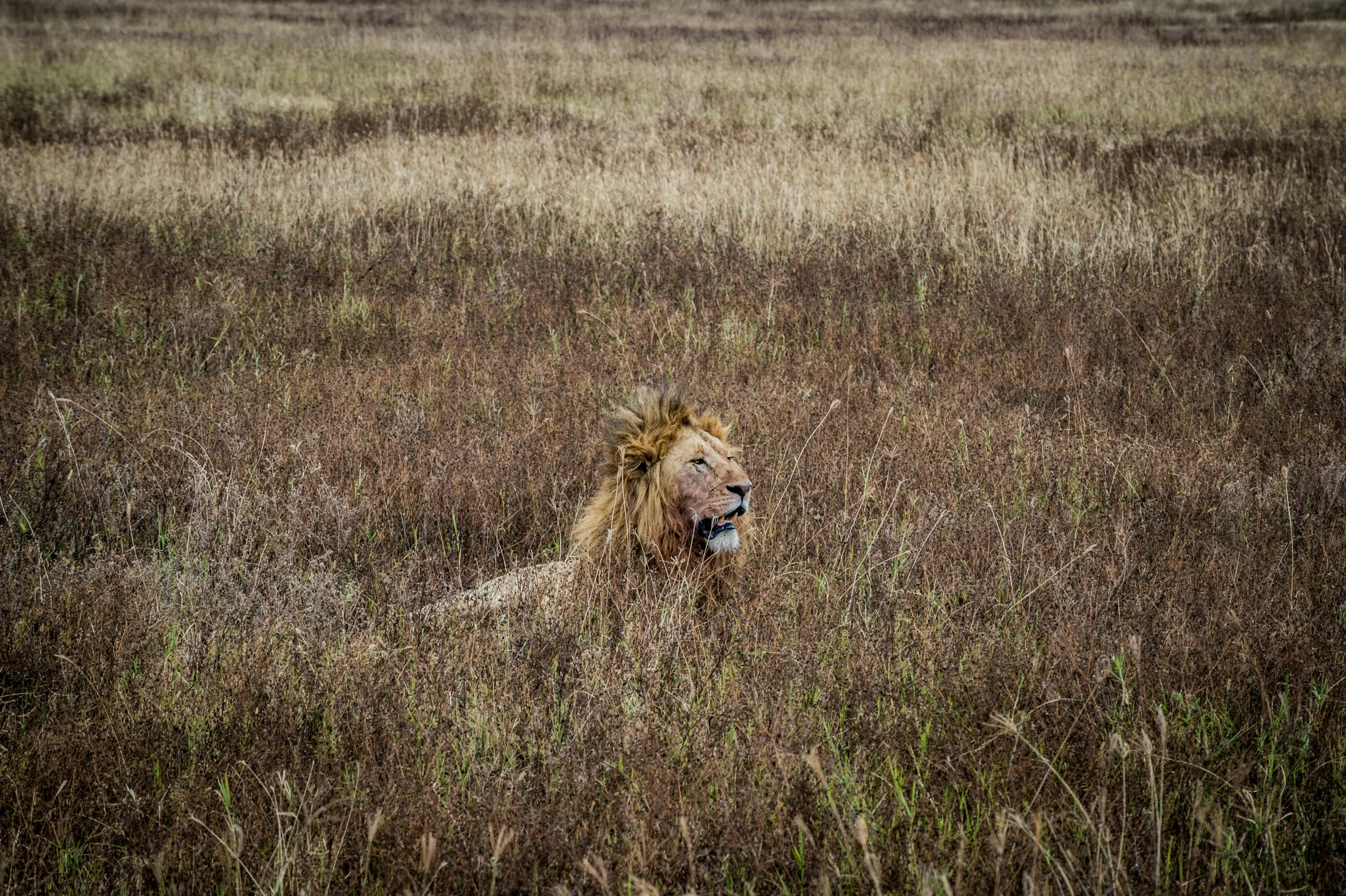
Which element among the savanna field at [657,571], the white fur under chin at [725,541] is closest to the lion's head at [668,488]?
the white fur under chin at [725,541]

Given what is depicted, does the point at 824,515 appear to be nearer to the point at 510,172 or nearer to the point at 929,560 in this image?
the point at 929,560

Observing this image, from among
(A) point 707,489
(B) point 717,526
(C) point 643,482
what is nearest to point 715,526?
(B) point 717,526

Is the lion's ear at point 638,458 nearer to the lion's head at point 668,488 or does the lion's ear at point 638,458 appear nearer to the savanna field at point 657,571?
the lion's head at point 668,488

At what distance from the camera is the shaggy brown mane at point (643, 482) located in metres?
3.01

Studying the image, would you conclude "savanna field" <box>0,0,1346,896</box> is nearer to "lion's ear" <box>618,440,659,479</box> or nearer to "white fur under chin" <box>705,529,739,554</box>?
"white fur under chin" <box>705,529,739,554</box>

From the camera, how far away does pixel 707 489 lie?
291cm

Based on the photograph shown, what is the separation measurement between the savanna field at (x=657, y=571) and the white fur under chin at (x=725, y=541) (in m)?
0.21

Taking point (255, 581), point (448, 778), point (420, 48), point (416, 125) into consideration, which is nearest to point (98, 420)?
point (255, 581)

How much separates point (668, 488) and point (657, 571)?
1.00ft

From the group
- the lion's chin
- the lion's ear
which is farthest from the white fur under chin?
the lion's ear

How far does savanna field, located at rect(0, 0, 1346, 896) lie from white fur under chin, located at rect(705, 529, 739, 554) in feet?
0.69

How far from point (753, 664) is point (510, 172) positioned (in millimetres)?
7555

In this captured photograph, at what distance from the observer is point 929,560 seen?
318 centimetres

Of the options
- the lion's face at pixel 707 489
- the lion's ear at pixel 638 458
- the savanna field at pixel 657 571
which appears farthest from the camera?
the lion's ear at pixel 638 458
